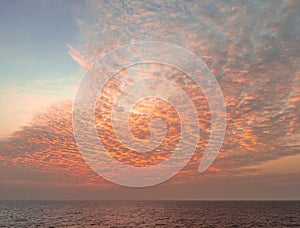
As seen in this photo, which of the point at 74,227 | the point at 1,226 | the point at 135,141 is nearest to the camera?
the point at 74,227

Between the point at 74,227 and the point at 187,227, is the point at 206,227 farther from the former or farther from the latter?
the point at 74,227

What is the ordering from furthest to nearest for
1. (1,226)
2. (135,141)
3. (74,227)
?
(135,141) → (1,226) → (74,227)

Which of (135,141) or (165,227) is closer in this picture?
(165,227)

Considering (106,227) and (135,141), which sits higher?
(135,141)

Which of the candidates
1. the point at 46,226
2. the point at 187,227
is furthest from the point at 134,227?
the point at 46,226

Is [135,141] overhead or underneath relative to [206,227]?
overhead

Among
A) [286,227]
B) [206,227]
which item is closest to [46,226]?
[206,227]

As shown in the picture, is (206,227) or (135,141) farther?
(135,141)

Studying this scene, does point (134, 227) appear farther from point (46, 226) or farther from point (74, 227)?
point (46, 226)
